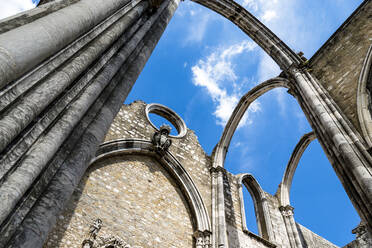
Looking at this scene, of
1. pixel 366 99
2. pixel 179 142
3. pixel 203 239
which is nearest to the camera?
pixel 366 99

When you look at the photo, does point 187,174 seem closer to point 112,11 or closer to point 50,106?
point 112,11

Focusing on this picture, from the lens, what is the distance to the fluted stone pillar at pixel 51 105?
57.8 inches

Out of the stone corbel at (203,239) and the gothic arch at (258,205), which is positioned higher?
the gothic arch at (258,205)

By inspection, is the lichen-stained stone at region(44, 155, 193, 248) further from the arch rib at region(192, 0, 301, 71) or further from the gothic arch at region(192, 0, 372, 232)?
the arch rib at region(192, 0, 301, 71)

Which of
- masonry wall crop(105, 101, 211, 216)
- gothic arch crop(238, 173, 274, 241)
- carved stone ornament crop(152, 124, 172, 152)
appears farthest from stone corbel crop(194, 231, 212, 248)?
carved stone ornament crop(152, 124, 172, 152)

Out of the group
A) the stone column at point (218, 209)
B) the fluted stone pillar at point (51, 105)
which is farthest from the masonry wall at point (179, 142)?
the fluted stone pillar at point (51, 105)

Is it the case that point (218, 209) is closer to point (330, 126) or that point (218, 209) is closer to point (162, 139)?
point (162, 139)

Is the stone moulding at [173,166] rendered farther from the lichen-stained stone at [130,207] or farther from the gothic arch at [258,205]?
the gothic arch at [258,205]

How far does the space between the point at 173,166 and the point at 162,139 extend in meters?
0.77

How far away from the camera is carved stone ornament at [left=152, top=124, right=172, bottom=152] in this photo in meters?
6.95

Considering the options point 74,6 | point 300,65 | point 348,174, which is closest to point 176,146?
point 300,65

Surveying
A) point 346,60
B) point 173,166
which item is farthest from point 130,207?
point 346,60

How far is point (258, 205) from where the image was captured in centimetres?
870

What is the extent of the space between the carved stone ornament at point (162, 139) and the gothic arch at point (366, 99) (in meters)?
4.35
